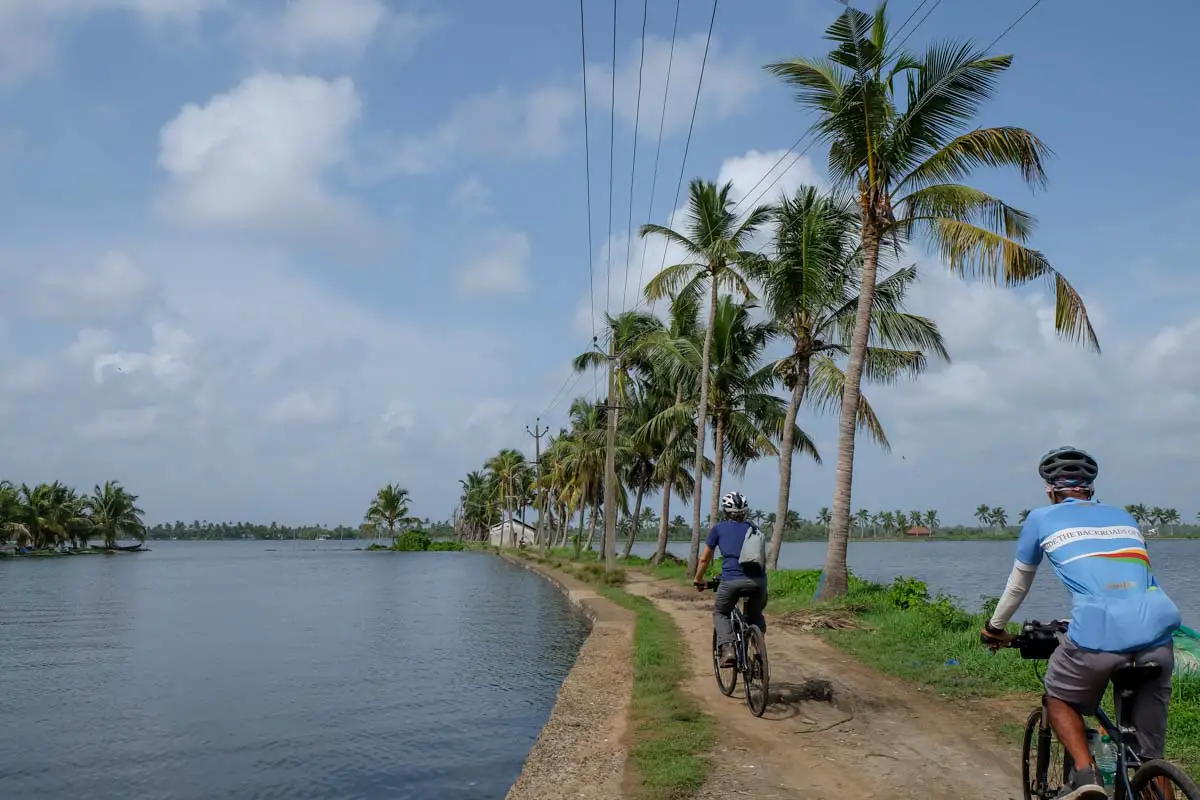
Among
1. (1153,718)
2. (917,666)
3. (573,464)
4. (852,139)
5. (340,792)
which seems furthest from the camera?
(573,464)

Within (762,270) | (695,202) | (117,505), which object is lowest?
(117,505)

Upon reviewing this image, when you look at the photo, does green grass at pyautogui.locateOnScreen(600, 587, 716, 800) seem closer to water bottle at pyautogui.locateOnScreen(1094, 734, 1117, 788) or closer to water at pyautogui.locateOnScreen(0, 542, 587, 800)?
water at pyautogui.locateOnScreen(0, 542, 587, 800)

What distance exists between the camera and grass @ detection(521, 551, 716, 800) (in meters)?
6.18

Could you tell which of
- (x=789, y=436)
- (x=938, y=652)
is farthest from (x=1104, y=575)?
(x=789, y=436)

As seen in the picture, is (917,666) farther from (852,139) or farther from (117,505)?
(117,505)

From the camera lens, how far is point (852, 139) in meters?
15.8

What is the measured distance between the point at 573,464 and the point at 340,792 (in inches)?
1656

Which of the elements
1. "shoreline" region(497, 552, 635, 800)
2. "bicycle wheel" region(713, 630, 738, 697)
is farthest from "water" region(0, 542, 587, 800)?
"bicycle wheel" region(713, 630, 738, 697)

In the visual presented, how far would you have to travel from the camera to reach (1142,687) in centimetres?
377

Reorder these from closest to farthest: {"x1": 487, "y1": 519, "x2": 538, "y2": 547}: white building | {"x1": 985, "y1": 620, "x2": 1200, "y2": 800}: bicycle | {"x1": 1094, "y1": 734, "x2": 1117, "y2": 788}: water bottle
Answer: {"x1": 985, "y1": 620, "x2": 1200, "y2": 800}: bicycle < {"x1": 1094, "y1": 734, "x2": 1117, "y2": 788}: water bottle < {"x1": 487, "y1": 519, "x2": 538, "y2": 547}: white building

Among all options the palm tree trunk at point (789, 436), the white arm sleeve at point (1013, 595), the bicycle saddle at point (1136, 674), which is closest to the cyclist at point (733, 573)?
the white arm sleeve at point (1013, 595)

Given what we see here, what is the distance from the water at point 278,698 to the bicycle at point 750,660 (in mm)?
2480

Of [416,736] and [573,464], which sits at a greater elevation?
[573,464]

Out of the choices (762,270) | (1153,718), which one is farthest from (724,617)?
(762,270)
